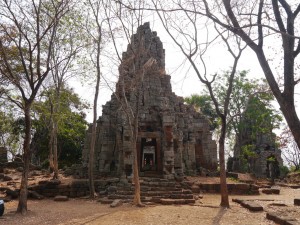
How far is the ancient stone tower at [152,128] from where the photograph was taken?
18266 mm

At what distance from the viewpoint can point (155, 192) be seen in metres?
15.5

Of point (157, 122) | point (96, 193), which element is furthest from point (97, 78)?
point (96, 193)

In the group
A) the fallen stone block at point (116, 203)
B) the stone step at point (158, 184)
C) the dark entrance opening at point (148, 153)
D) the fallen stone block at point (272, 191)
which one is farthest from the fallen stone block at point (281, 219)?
the dark entrance opening at point (148, 153)

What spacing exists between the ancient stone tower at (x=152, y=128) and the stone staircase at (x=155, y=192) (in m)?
1.33

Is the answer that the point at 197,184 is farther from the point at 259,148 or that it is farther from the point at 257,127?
the point at 259,148

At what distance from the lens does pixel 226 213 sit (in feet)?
35.5

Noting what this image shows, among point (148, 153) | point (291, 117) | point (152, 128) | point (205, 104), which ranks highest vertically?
point (205, 104)

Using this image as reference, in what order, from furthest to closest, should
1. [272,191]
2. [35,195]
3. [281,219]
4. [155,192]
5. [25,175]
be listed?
[272,191], [35,195], [155,192], [25,175], [281,219]

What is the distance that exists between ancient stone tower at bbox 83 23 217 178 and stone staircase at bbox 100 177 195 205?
4.37 ft

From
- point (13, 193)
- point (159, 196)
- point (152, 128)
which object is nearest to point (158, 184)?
point (159, 196)

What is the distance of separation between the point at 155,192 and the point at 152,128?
5.59m

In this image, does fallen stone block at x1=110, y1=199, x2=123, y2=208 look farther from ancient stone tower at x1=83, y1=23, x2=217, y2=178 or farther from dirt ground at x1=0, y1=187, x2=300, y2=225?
ancient stone tower at x1=83, y1=23, x2=217, y2=178

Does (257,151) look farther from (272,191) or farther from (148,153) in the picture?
(272,191)

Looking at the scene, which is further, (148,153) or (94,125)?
(148,153)
